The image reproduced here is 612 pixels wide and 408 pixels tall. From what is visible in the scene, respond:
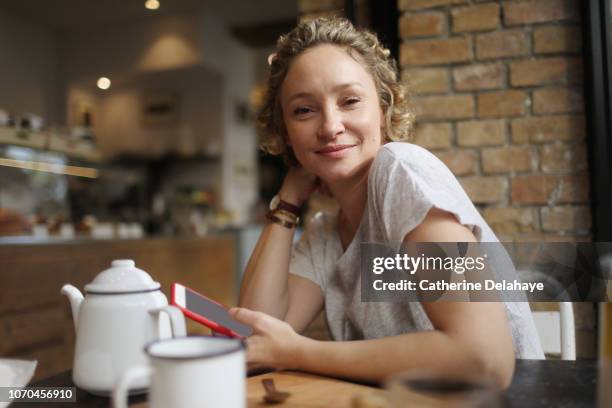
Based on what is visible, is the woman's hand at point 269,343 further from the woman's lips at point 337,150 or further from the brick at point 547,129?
the brick at point 547,129

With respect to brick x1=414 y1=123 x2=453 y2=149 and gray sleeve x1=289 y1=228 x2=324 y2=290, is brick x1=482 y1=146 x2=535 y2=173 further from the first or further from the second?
gray sleeve x1=289 y1=228 x2=324 y2=290

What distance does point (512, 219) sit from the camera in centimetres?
147

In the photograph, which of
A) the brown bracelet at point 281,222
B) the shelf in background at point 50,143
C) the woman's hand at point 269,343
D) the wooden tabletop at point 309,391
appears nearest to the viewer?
the wooden tabletop at point 309,391

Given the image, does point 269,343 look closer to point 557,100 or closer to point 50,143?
point 557,100

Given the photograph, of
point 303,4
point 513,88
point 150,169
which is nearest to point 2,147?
point 303,4

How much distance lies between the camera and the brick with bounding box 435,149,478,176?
1500 millimetres

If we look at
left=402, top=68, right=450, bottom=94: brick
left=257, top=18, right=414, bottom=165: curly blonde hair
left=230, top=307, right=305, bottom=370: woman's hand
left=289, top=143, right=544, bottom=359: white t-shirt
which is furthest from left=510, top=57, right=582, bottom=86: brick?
left=230, top=307, right=305, bottom=370: woman's hand

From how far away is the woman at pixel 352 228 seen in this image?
63 centimetres

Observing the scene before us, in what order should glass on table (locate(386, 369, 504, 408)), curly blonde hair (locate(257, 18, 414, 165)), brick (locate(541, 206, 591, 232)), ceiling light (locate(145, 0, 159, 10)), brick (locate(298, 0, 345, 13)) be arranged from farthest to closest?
ceiling light (locate(145, 0, 159, 10)) < brick (locate(298, 0, 345, 13)) < brick (locate(541, 206, 591, 232)) < curly blonde hair (locate(257, 18, 414, 165)) < glass on table (locate(386, 369, 504, 408))

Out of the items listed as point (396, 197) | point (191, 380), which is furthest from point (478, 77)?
point (191, 380)

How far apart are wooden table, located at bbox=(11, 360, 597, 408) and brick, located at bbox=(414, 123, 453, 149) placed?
36.5 inches

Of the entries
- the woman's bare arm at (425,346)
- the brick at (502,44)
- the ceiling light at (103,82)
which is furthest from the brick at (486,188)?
the ceiling light at (103,82)

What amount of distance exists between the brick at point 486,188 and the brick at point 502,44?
399mm

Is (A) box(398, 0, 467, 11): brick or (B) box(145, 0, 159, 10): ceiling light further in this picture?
(B) box(145, 0, 159, 10): ceiling light
